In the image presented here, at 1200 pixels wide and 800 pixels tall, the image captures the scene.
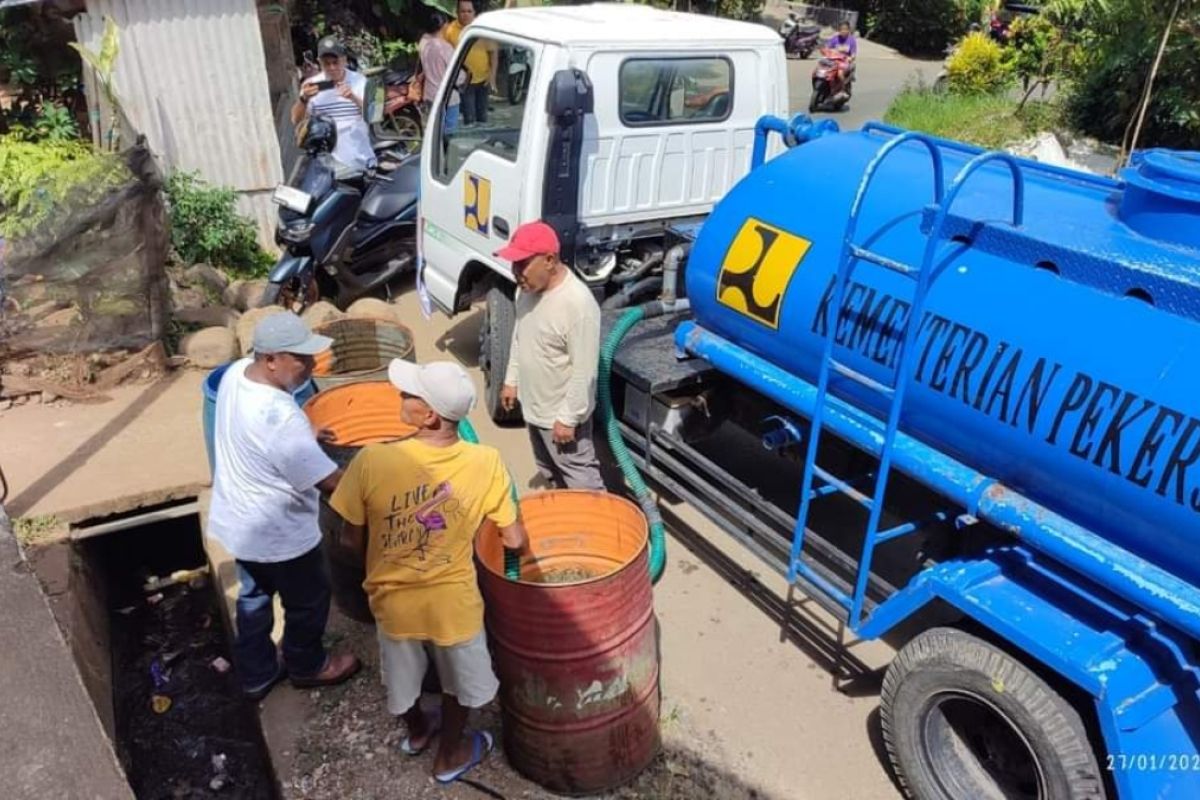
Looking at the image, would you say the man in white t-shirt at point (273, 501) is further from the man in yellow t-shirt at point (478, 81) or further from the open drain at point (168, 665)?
the man in yellow t-shirt at point (478, 81)

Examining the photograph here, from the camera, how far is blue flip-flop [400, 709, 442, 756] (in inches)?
136

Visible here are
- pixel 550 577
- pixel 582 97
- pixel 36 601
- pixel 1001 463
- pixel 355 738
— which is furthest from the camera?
pixel 582 97

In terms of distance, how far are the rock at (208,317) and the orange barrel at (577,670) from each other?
435 centimetres

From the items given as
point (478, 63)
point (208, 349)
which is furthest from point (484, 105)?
point (208, 349)

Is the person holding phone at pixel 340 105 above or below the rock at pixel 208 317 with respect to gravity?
above

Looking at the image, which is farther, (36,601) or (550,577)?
(550,577)

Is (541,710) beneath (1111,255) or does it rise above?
beneath

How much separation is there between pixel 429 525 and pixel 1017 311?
203cm

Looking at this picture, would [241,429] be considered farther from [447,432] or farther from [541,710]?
[541,710]

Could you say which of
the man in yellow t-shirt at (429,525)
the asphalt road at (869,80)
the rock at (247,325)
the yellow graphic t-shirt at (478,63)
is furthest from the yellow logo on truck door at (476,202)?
the asphalt road at (869,80)

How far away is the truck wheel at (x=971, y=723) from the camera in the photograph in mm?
2828

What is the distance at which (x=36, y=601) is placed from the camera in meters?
2.76

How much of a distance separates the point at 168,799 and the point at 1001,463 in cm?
374

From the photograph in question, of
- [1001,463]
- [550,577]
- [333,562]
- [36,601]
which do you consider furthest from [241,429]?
[1001,463]
